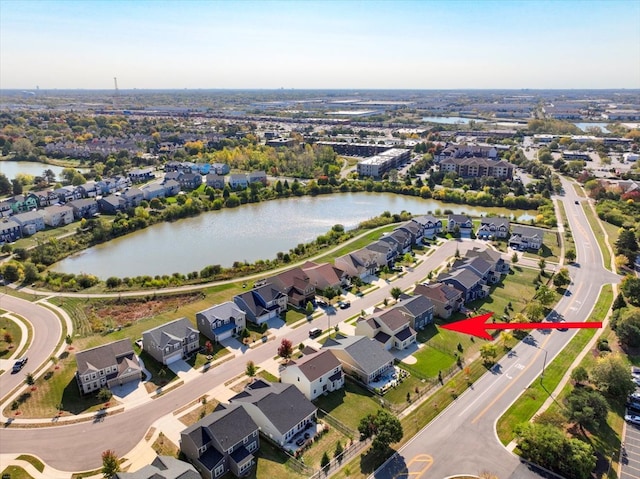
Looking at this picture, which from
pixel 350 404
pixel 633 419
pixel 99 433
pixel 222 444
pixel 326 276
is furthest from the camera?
pixel 326 276

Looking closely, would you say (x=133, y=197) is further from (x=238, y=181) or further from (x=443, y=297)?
(x=443, y=297)

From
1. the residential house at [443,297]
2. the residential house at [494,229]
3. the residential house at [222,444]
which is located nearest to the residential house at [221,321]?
the residential house at [222,444]

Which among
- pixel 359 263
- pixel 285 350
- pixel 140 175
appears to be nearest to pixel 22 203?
pixel 140 175

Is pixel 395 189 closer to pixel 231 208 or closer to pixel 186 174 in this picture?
pixel 231 208

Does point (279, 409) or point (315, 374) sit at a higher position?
point (315, 374)

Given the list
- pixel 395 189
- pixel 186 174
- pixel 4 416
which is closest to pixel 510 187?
pixel 395 189

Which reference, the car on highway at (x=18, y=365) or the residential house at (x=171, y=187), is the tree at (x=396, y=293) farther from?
the residential house at (x=171, y=187)
